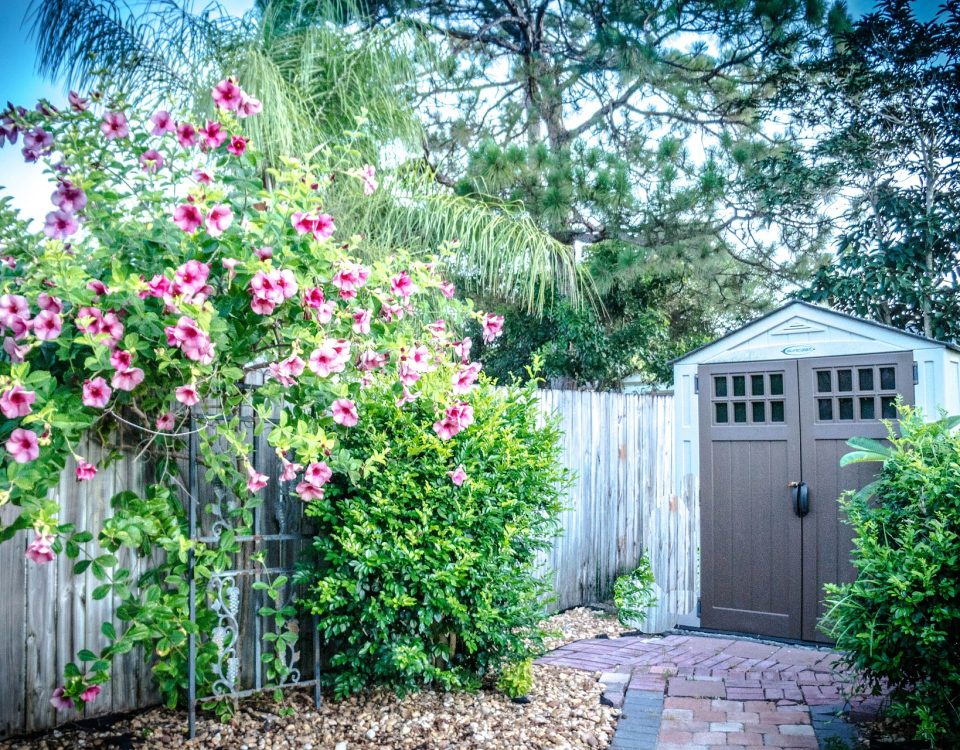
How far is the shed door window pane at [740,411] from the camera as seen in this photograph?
5.16 metres

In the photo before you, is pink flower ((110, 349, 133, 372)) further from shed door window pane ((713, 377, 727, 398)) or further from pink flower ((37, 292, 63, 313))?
shed door window pane ((713, 377, 727, 398))

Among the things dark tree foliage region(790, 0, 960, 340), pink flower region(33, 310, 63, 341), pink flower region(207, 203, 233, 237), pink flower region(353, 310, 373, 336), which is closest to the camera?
pink flower region(33, 310, 63, 341)

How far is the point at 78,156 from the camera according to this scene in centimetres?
288

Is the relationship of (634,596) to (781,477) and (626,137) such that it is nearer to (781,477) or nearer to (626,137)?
(781,477)

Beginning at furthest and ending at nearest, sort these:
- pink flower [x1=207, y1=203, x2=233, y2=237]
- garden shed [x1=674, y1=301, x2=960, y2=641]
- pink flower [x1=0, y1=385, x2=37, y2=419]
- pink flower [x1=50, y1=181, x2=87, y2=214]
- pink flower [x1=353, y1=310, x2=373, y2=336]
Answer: garden shed [x1=674, y1=301, x2=960, y2=641] < pink flower [x1=353, y1=310, x2=373, y2=336] < pink flower [x1=50, y1=181, x2=87, y2=214] < pink flower [x1=207, y1=203, x2=233, y2=237] < pink flower [x1=0, y1=385, x2=37, y2=419]

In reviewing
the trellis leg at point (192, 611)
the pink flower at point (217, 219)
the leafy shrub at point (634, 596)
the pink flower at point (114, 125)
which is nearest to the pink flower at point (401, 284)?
the pink flower at point (217, 219)

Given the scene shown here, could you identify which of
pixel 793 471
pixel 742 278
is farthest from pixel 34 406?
pixel 742 278

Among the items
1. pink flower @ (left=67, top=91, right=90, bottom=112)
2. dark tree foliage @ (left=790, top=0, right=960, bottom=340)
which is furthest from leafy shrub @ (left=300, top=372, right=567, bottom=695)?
dark tree foliage @ (left=790, top=0, right=960, bottom=340)

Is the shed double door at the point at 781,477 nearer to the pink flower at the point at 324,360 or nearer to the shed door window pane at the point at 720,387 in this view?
the shed door window pane at the point at 720,387

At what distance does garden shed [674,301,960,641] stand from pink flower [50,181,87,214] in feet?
12.6

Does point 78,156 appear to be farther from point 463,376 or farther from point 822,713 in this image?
point 822,713

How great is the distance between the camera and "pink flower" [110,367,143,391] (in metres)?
2.46

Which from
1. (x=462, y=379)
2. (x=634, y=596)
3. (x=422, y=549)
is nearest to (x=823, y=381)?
(x=634, y=596)

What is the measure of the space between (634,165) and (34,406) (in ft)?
29.5
